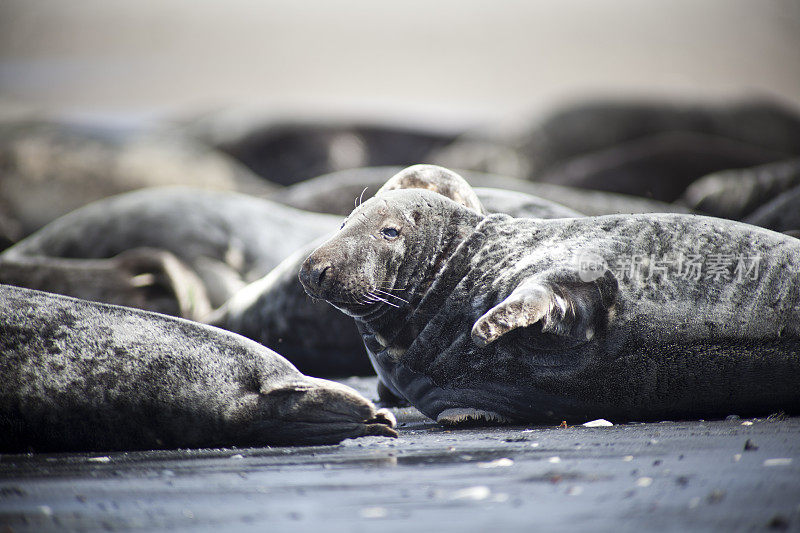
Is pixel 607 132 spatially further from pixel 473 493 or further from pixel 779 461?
pixel 473 493

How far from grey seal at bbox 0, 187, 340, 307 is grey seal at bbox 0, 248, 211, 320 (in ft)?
1.60

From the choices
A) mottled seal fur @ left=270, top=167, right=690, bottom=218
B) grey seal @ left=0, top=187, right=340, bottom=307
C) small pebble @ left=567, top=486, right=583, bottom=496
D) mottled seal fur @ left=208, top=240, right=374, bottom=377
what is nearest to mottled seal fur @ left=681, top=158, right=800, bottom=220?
mottled seal fur @ left=270, top=167, right=690, bottom=218

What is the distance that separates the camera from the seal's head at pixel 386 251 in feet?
12.7

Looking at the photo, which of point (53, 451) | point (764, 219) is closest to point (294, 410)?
point (53, 451)

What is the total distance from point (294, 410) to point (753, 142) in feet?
46.7

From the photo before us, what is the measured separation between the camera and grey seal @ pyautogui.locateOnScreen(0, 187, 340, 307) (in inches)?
284

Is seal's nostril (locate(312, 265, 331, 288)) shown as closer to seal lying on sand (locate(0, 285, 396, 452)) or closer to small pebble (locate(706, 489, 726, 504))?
seal lying on sand (locate(0, 285, 396, 452))

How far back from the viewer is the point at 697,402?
3.80m

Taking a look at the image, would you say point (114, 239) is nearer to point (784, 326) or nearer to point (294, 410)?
point (294, 410)

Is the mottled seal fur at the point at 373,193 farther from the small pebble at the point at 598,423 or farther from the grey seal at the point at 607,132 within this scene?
the grey seal at the point at 607,132

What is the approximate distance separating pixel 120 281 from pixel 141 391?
3.06 metres

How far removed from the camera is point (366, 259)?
396 centimetres

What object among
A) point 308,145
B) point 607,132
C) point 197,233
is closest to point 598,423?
point 197,233

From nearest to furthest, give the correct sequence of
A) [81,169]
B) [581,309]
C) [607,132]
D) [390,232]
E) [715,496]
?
[715,496] < [581,309] < [390,232] < [81,169] < [607,132]
